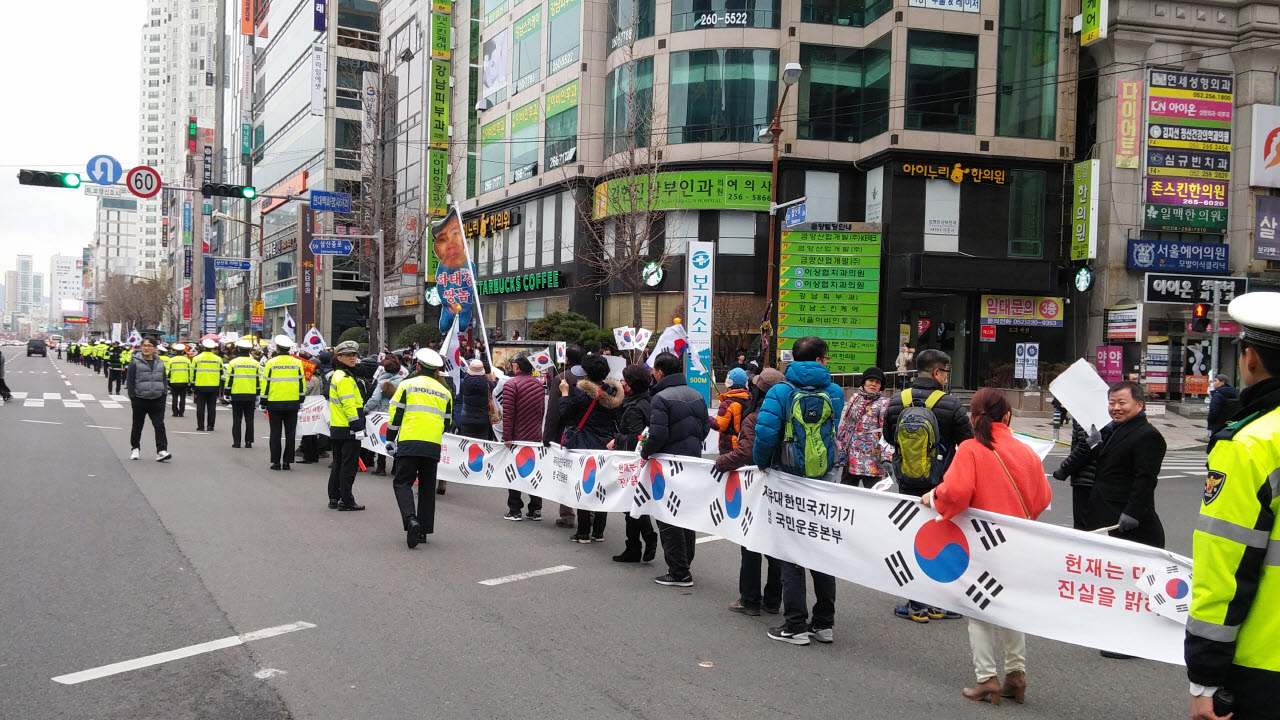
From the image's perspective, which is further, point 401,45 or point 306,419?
point 401,45

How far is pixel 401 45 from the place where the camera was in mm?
52344

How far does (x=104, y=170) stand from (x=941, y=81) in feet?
83.3

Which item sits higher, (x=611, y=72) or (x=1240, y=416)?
(x=611, y=72)

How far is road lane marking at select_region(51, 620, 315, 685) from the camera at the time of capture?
16.6 feet

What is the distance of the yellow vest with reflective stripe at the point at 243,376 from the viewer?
52.6 feet

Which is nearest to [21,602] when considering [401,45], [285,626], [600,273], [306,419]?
[285,626]

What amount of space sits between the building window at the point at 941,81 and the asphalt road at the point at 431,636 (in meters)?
24.3

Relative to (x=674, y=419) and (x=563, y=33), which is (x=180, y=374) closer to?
(x=674, y=419)

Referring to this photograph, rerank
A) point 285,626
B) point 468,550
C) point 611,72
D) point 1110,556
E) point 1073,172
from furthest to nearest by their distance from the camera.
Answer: point 611,72
point 1073,172
point 468,550
point 285,626
point 1110,556

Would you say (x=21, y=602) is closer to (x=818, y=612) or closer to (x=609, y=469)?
(x=609, y=469)

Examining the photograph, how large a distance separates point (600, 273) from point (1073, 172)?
1757cm

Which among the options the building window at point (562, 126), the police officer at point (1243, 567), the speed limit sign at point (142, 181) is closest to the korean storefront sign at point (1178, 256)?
the building window at point (562, 126)

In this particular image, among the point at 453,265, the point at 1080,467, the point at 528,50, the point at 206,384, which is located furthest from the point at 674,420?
the point at 528,50

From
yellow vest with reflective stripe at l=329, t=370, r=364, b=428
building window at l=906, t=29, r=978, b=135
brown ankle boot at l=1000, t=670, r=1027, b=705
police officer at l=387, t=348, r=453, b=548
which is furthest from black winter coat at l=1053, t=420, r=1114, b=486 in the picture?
building window at l=906, t=29, r=978, b=135
